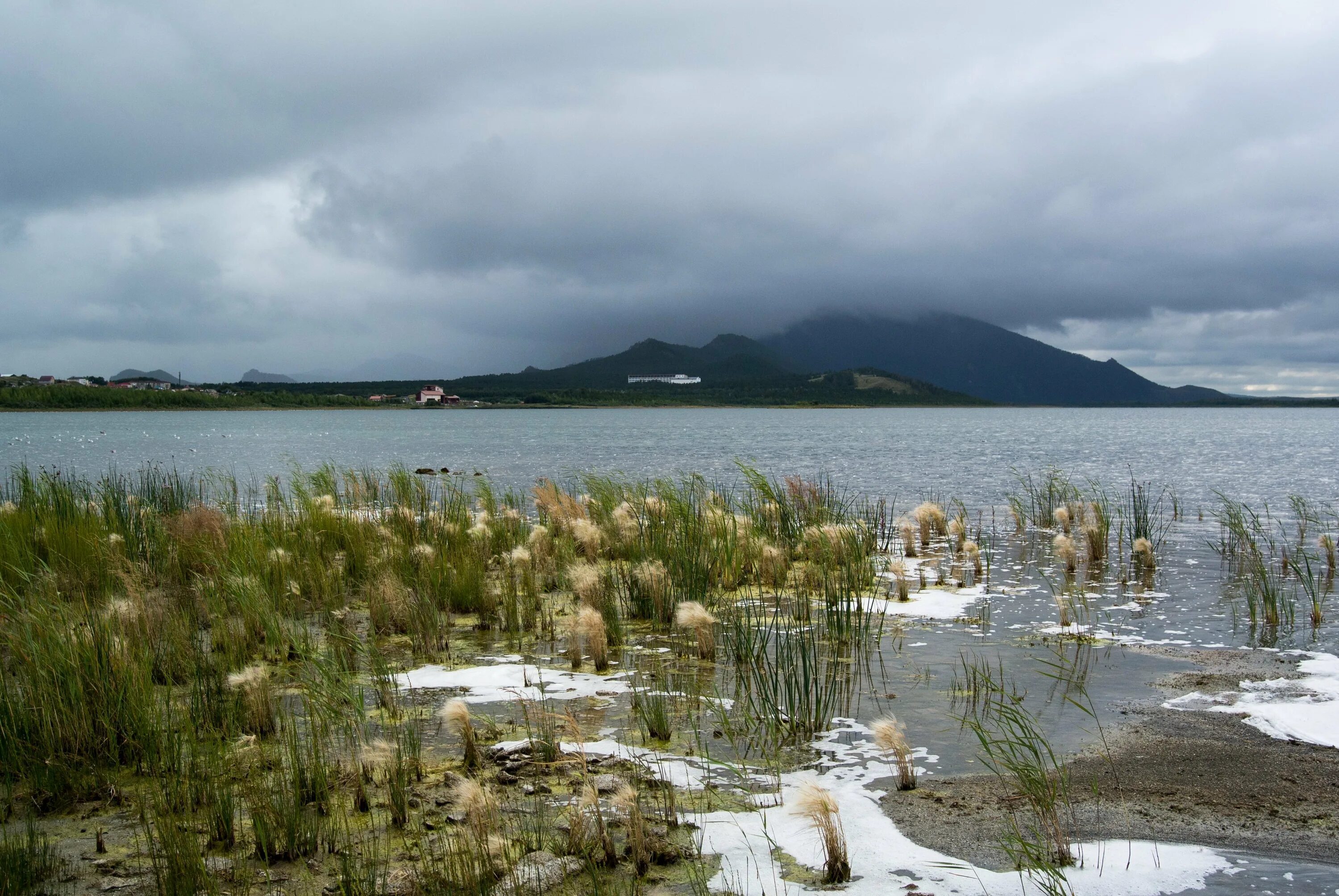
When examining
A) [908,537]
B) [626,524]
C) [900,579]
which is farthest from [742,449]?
[900,579]

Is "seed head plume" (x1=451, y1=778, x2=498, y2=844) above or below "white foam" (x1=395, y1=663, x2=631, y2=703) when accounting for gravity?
above

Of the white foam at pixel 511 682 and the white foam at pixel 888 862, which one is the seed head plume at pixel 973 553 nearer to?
the white foam at pixel 511 682

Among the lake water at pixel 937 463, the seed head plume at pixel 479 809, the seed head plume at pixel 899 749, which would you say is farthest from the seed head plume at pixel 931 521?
the seed head plume at pixel 479 809

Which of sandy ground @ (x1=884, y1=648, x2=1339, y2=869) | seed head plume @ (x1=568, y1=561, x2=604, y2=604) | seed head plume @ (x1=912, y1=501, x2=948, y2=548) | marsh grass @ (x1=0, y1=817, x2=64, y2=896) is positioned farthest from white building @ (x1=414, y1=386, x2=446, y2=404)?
sandy ground @ (x1=884, y1=648, x2=1339, y2=869)

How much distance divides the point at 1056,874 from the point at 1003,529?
53.2 feet

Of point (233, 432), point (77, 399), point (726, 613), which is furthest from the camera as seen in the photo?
point (77, 399)

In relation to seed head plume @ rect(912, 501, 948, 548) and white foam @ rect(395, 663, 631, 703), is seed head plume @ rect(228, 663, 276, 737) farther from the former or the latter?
seed head plume @ rect(912, 501, 948, 548)

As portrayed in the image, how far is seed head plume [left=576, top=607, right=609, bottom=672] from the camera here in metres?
7.93

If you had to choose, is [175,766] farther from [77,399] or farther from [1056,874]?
[77,399]

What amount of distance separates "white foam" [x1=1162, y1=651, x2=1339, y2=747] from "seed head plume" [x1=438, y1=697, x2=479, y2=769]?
5.48 m

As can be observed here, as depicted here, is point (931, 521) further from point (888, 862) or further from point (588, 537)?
point (888, 862)

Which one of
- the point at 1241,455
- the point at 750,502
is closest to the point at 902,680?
Answer: the point at 750,502

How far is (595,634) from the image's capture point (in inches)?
313

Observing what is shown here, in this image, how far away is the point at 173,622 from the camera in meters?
7.39
